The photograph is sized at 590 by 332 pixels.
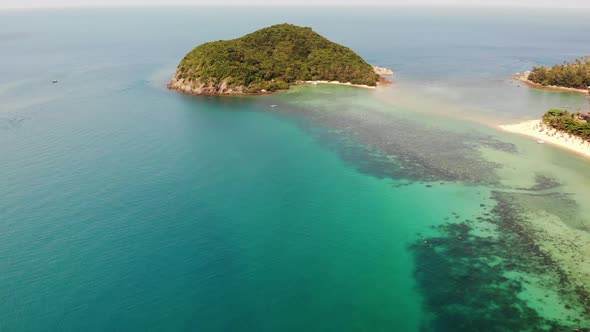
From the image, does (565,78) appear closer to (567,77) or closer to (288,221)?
(567,77)

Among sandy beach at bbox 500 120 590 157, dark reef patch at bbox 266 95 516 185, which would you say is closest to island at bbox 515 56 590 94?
sandy beach at bbox 500 120 590 157

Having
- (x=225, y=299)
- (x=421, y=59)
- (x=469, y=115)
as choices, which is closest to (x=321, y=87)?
(x=469, y=115)

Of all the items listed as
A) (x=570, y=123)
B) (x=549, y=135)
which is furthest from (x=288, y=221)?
(x=570, y=123)

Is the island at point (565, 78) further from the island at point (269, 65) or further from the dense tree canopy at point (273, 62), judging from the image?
the dense tree canopy at point (273, 62)

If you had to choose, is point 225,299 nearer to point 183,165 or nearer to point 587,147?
point 183,165

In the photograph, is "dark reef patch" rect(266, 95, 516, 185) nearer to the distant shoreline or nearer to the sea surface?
the sea surface

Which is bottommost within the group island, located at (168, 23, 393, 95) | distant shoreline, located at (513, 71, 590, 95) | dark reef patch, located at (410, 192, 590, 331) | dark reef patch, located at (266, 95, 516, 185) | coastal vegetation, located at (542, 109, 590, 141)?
dark reef patch, located at (410, 192, 590, 331)
